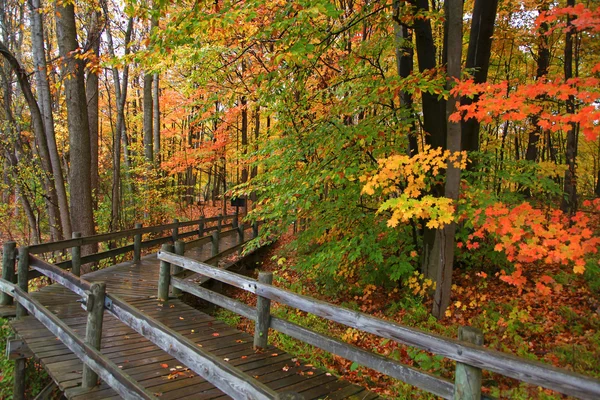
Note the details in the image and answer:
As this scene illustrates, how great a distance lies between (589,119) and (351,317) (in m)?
3.33

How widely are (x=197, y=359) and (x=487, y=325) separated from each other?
214 inches

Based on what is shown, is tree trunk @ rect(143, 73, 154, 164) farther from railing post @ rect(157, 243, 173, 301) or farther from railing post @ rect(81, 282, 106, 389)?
railing post @ rect(81, 282, 106, 389)

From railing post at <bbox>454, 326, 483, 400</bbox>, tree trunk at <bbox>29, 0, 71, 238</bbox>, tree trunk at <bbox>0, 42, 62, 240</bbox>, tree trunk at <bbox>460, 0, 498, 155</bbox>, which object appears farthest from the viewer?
tree trunk at <bbox>29, 0, 71, 238</bbox>

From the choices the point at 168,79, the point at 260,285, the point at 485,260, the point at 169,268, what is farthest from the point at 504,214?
the point at 168,79

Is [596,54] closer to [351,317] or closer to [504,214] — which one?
[504,214]

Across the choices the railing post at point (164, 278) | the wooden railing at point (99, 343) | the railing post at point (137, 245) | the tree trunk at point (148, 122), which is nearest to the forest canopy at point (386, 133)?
the railing post at point (137, 245)

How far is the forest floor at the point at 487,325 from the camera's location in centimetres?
551

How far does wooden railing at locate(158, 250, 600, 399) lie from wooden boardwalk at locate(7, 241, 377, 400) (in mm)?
443

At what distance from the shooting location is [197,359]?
3354 mm

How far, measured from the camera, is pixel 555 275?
8.05 metres

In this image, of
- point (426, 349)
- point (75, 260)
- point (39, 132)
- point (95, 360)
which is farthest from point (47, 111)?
point (426, 349)

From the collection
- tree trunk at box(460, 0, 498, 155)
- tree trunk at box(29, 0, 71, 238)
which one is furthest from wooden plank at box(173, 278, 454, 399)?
tree trunk at box(29, 0, 71, 238)

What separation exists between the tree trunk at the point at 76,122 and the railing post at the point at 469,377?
9.10 metres

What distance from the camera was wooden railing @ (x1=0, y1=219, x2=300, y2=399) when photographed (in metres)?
2.99
